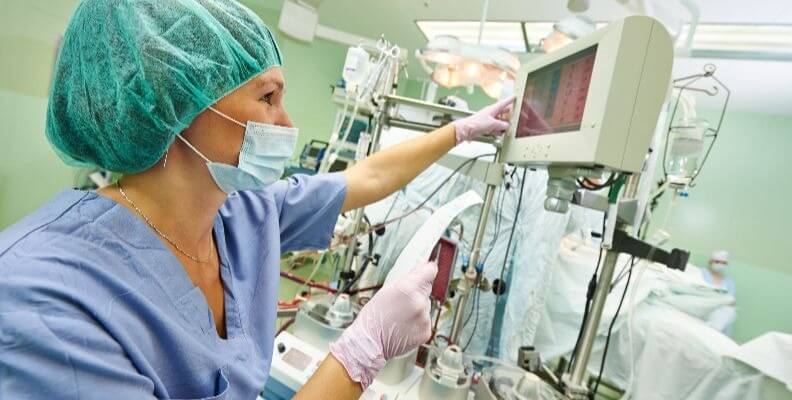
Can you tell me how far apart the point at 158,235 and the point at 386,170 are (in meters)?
0.63

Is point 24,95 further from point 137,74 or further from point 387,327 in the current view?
point 387,327

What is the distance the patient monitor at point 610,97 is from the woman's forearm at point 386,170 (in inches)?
14.5

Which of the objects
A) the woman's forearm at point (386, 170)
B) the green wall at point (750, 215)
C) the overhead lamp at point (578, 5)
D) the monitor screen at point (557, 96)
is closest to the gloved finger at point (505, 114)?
the monitor screen at point (557, 96)

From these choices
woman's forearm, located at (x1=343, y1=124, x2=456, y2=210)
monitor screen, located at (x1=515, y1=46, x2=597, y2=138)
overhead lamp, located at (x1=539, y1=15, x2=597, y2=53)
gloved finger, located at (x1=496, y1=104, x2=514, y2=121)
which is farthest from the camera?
overhead lamp, located at (x1=539, y1=15, x2=597, y2=53)

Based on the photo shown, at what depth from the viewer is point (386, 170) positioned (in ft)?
3.61

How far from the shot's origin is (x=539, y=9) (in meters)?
2.57

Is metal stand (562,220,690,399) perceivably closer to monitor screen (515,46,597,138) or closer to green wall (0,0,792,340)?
monitor screen (515,46,597,138)

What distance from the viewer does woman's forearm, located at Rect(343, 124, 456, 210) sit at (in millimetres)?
1074

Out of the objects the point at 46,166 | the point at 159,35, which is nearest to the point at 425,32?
the point at 46,166

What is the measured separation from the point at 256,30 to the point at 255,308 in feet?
1.87

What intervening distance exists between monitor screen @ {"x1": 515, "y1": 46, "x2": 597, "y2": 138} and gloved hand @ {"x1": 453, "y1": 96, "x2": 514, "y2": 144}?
80 mm

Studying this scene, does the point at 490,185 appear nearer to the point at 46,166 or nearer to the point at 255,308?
the point at 255,308

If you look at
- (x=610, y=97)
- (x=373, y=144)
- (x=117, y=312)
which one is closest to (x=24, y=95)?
(x=373, y=144)

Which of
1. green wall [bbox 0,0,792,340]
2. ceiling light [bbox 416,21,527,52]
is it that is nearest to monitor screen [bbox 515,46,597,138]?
green wall [bbox 0,0,792,340]
